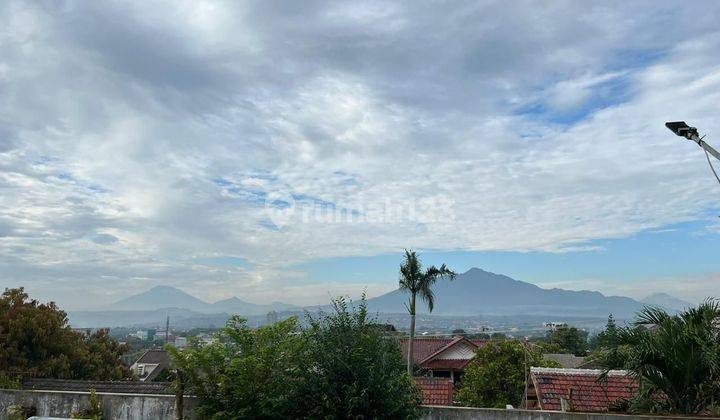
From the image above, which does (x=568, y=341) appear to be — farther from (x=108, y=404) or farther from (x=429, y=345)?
(x=108, y=404)

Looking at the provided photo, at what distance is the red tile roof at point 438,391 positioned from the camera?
18.6 meters

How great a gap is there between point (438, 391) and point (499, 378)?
25.9 feet

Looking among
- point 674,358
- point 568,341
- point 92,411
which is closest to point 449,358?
point 674,358

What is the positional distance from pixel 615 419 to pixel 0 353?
2753 cm

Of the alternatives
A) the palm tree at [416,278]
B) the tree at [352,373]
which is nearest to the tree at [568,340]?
the palm tree at [416,278]

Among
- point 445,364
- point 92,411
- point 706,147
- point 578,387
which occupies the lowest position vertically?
point 445,364

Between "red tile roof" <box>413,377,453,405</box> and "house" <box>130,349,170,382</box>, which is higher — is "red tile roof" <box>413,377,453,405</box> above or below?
above

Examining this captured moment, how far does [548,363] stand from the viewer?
27625 millimetres

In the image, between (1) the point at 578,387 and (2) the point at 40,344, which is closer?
(1) the point at 578,387

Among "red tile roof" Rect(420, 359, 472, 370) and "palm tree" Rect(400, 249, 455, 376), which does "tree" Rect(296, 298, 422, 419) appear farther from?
Result: "red tile roof" Rect(420, 359, 472, 370)

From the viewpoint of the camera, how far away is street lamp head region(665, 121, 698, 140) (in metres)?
9.41

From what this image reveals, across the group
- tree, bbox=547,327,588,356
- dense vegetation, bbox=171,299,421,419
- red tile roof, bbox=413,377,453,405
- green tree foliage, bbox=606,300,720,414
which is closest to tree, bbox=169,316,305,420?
dense vegetation, bbox=171,299,421,419

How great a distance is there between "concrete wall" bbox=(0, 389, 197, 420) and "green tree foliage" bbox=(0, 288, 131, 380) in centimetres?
1586

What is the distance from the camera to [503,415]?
9438 millimetres
